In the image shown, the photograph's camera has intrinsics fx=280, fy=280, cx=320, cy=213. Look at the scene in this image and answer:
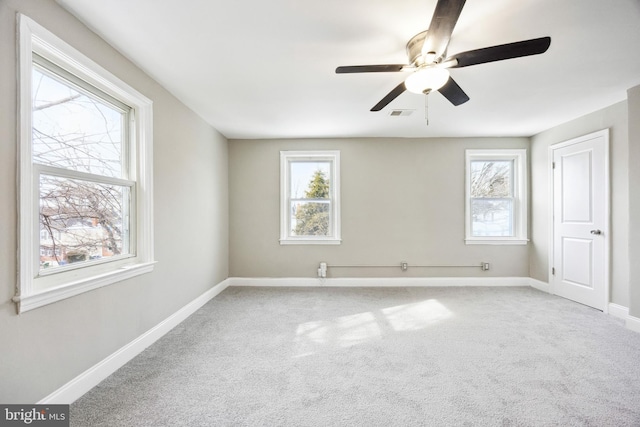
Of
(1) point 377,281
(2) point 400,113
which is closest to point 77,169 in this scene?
(2) point 400,113

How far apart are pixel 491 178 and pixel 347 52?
11.9ft

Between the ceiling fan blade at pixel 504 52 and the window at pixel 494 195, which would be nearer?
the ceiling fan blade at pixel 504 52

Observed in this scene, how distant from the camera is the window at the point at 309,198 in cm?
458

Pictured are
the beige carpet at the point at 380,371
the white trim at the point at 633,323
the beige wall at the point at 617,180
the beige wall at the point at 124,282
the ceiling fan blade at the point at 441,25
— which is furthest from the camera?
the beige wall at the point at 617,180

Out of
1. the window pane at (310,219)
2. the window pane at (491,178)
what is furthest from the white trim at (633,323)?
the window pane at (310,219)

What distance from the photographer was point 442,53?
1.71m

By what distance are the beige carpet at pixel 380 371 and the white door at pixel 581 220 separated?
419mm

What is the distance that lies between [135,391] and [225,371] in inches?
22.2

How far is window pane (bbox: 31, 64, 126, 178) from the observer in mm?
1644

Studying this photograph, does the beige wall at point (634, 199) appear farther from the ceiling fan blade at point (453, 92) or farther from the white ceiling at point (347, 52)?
the ceiling fan blade at point (453, 92)

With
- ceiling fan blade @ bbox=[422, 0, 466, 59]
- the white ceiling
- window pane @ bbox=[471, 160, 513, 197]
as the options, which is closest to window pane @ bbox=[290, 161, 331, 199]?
the white ceiling

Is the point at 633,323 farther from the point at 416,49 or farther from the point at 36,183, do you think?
the point at 36,183

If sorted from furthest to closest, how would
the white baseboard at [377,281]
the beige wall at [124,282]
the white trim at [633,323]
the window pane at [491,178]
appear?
the window pane at [491,178] < the white baseboard at [377,281] < the white trim at [633,323] < the beige wall at [124,282]

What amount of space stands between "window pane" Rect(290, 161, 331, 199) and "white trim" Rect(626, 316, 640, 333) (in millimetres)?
3742
